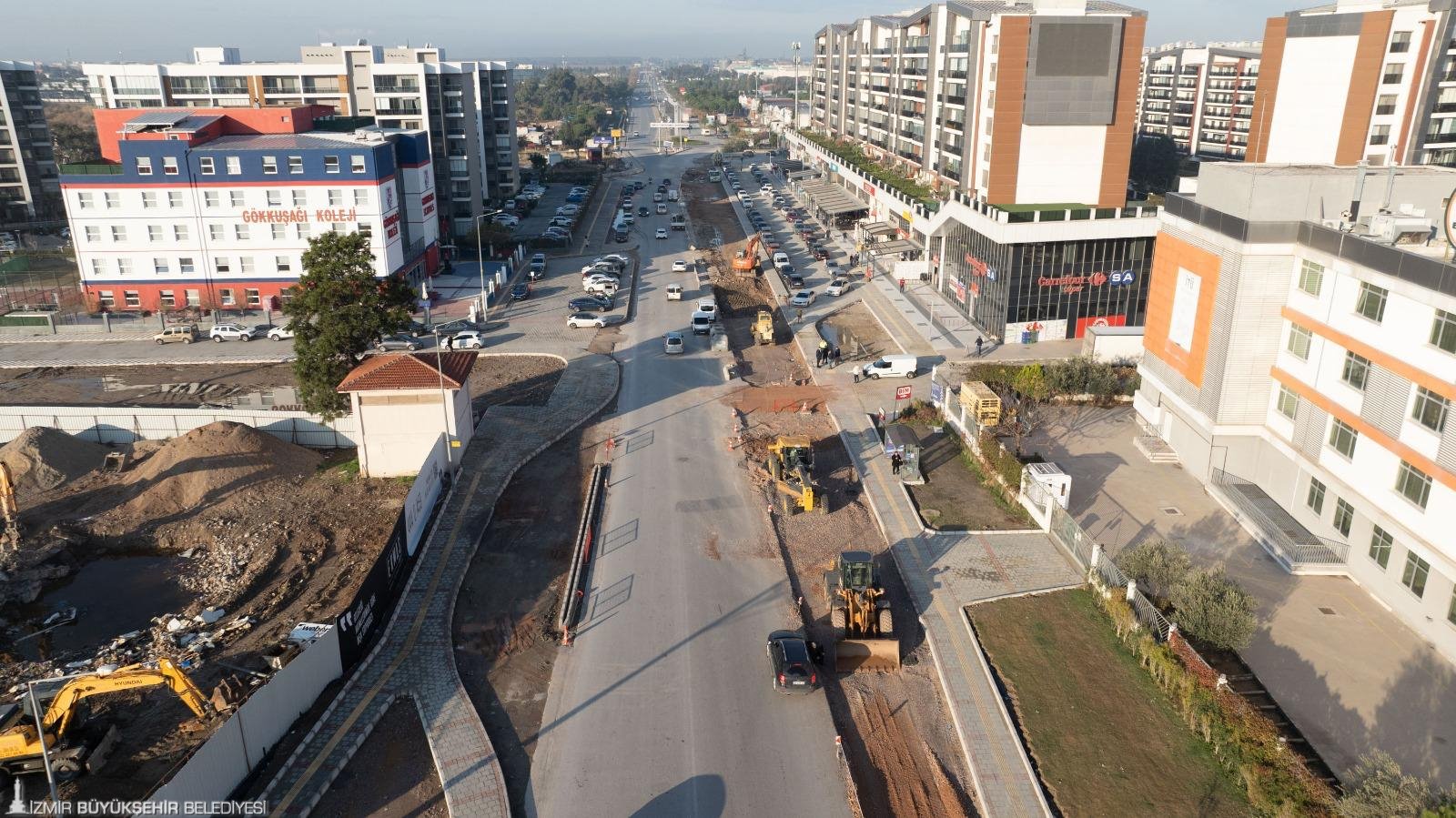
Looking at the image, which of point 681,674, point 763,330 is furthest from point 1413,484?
point 763,330

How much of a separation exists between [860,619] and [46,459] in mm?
33369

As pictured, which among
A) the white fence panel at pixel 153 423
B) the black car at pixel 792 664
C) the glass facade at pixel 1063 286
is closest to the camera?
the black car at pixel 792 664

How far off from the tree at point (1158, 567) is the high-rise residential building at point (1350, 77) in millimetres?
50497

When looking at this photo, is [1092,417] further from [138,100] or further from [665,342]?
[138,100]

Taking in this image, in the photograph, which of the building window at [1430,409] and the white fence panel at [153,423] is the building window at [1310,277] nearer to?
the building window at [1430,409]

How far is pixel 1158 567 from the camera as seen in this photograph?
91.8ft

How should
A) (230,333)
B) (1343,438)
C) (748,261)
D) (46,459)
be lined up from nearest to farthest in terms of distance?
(1343,438), (46,459), (230,333), (748,261)

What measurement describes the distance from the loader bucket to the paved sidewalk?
370 inches

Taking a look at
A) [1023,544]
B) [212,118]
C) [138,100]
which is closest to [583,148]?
[138,100]

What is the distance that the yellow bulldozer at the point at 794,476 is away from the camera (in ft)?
114

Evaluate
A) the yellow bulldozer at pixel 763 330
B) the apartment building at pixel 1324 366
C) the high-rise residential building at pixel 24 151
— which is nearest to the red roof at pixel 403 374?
the yellow bulldozer at pixel 763 330

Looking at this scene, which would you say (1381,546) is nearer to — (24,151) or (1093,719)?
(1093,719)

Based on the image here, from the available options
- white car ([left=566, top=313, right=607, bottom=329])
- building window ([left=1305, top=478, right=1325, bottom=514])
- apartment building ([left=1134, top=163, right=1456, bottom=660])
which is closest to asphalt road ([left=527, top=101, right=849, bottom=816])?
apartment building ([left=1134, top=163, right=1456, bottom=660])

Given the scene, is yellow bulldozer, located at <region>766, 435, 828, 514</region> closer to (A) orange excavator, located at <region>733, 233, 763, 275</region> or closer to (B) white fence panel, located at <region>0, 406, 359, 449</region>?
(B) white fence panel, located at <region>0, 406, 359, 449</region>
